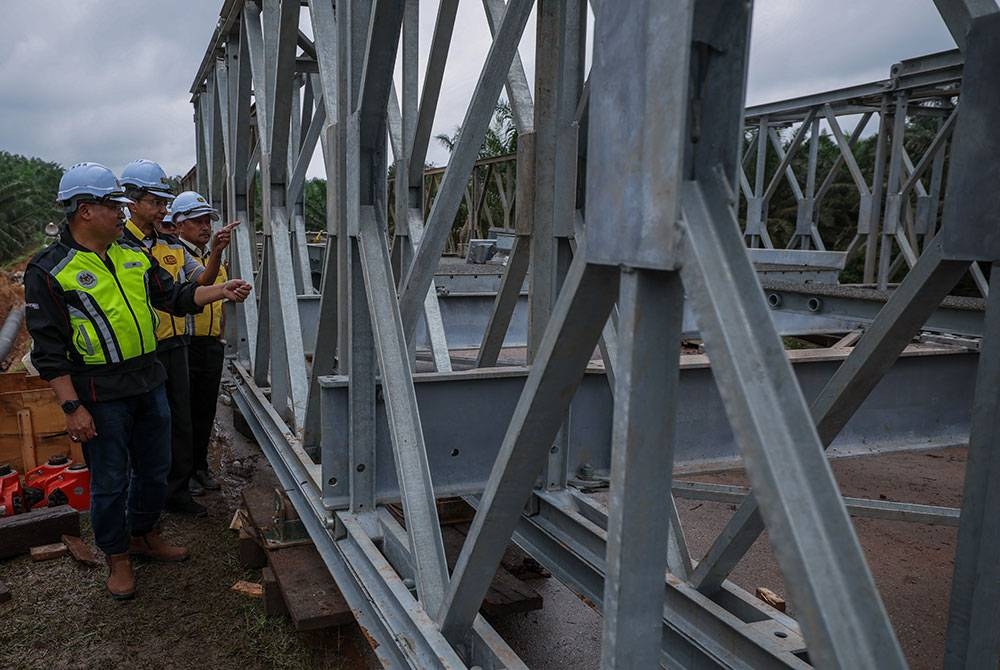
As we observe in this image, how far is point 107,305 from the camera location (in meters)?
3.52

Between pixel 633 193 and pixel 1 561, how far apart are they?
439 centimetres

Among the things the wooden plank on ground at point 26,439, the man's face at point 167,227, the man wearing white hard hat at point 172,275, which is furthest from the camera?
the wooden plank on ground at point 26,439

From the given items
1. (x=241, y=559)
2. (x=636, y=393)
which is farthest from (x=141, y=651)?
(x=636, y=393)

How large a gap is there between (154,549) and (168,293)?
1.41 metres

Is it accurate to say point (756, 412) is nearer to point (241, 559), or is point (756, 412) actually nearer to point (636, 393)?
point (636, 393)

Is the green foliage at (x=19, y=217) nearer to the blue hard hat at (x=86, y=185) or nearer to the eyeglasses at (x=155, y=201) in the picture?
the eyeglasses at (x=155, y=201)

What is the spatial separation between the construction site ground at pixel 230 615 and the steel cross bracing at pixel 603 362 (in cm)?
58

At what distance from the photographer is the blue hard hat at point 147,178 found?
14.6 feet

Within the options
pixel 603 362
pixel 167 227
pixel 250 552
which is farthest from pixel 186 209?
pixel 603 362

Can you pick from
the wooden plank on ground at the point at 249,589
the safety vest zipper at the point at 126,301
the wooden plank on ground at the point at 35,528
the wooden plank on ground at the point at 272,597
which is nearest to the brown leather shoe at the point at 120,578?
the wooden plank on ground at the point at 249,589

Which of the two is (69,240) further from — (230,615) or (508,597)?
(508,597)

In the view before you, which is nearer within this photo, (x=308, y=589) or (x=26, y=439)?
(x=308, y=589)

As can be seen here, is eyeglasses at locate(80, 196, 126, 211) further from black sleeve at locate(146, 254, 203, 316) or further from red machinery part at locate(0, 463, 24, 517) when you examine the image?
red machinery part at locate(0, 463, 24, 517)

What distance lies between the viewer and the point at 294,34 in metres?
3.82
